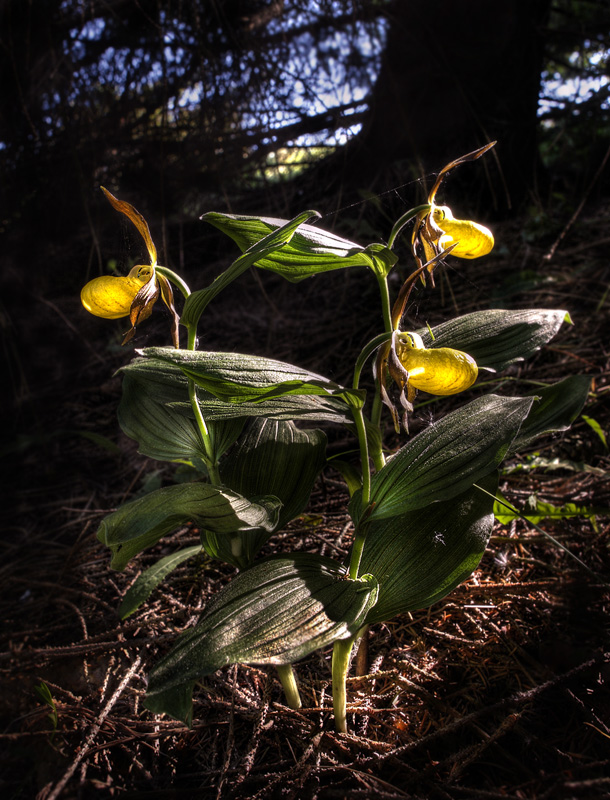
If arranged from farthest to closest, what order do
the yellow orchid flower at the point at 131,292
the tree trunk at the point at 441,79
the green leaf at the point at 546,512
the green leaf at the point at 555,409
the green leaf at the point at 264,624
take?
1. the tree trunk at the point at 441,79
2. the green leaf at the point at 546,512
3. the green leaf at the point at 555,409
4. the yellow orchid flower at the point at 131,292
5. the green leaf at the point at 264,624

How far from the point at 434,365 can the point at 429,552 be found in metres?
0.33

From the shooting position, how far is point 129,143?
2025mm

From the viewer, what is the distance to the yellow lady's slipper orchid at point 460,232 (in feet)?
2.90

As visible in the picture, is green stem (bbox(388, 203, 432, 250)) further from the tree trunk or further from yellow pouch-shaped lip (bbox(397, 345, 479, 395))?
the tree trunk

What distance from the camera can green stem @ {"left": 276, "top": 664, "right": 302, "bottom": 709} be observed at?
0.85m

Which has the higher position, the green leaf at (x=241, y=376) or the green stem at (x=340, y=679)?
the green leaf at (x=241, y=376)

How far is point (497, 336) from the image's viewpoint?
0.92m

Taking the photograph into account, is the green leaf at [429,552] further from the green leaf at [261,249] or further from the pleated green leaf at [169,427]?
the green leaf at [261,249]

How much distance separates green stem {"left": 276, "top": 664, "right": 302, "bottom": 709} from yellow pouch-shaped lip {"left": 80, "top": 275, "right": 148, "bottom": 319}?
688 millimetres

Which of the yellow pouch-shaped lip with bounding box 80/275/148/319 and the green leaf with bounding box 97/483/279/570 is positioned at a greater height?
the yellow pouch-shaped lip with bounding box 80/275/148/319

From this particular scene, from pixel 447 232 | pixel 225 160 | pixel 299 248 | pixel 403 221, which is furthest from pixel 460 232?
pixel 225 160

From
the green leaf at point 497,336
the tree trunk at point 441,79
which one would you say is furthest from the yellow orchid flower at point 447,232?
the tree trunk at point 441,79

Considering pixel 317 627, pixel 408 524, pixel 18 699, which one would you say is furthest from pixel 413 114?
pixel 18 699

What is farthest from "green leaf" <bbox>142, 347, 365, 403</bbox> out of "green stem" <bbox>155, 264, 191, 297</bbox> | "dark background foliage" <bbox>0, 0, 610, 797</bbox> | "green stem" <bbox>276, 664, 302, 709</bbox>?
"dark background foliage" <bbox>0, 0, 610, 797</bbox>
